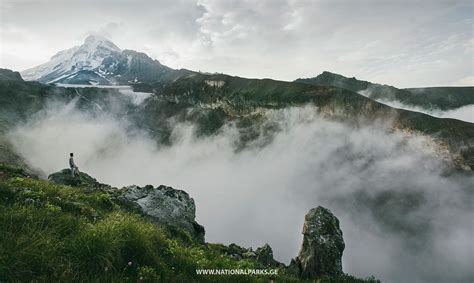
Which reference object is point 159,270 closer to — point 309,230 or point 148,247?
point 148,247

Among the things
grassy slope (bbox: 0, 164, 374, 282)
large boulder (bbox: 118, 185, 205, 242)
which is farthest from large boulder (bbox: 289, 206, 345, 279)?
grassy slope (bbox: 0, 164, 374, 282)

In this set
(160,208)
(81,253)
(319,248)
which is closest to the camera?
(81,253)

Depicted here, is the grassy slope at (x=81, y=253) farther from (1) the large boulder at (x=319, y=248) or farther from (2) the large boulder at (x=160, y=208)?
(2) the large boulder at (x=160, y=208)

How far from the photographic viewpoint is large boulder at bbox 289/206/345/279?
20406 millimetres

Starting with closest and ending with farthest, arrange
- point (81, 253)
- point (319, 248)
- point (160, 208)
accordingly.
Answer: point (81, 253)
point (319, 248)
point (160, 208)

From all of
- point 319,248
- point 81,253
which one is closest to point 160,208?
point 319,248

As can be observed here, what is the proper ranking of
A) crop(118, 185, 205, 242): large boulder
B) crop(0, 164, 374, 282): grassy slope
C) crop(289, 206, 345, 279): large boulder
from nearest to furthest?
crop(0, 164, 374, 282): grassy slope
crop(289, 206, 345, 279): large boulder
crop(118, 185, 205, 242): large boulder

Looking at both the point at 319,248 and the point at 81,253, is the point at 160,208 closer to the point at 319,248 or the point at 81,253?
the point at 319,248

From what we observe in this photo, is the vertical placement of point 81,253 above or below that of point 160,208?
above

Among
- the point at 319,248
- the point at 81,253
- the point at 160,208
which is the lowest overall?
the point at 319,248

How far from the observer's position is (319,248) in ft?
69.5

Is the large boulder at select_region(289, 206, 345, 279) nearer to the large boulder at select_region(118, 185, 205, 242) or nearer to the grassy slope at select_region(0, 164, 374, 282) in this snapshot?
the large boulder at select_region(118, 185, 205, 242)

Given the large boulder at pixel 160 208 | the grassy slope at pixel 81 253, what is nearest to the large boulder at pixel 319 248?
the large boulder at pixel 160 208

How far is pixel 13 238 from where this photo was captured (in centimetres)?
677
